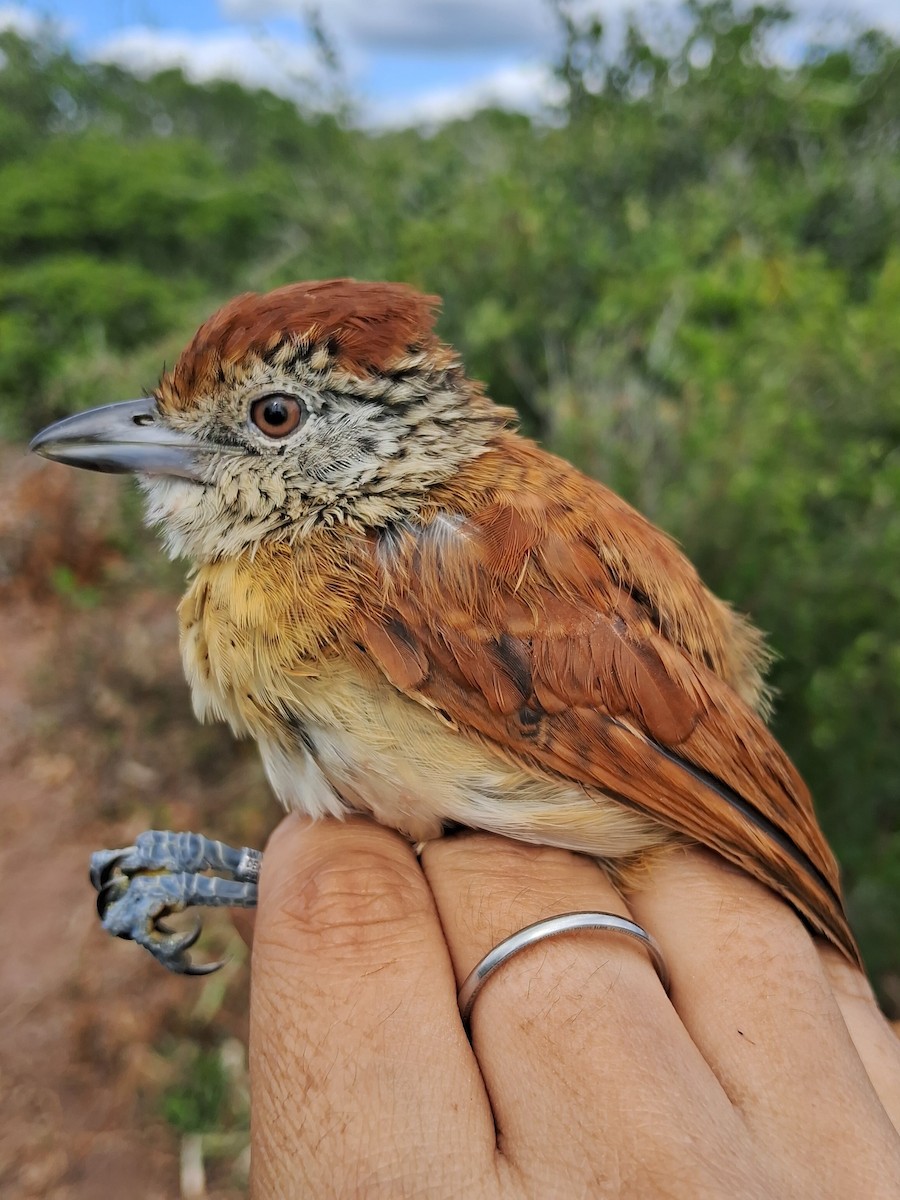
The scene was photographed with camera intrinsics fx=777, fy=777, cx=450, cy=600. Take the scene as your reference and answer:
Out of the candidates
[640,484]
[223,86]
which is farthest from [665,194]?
[223,86]

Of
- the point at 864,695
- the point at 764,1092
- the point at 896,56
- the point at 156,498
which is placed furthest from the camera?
the point at 896,56

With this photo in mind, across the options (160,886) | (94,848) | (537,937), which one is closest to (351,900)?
(537,937)

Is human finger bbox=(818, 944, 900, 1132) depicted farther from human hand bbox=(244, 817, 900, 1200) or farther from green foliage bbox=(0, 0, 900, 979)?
green foliage bbox=(0, 0, 900, 979)

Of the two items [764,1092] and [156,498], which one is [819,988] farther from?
[156,498]

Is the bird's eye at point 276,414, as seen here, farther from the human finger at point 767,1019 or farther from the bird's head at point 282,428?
the human finger at point 767,1019

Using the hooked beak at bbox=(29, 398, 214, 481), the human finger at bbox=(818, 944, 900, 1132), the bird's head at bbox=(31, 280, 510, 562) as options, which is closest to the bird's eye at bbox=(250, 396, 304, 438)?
the bird's head at bbox=(31, 280, 510, 562)

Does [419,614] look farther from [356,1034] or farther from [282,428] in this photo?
[356,1034]
